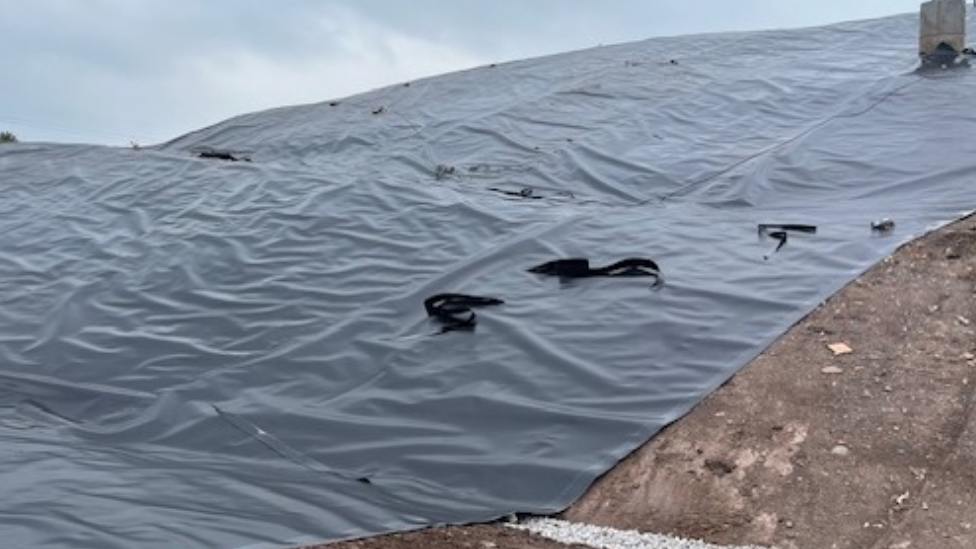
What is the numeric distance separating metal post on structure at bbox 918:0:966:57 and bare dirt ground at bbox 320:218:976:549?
444 centimetres

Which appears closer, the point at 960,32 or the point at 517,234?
the point at 517,234

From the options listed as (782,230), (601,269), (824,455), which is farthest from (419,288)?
(824,455)

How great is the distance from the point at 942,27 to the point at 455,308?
5462mm

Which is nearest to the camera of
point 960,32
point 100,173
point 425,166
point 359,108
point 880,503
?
point 880,503

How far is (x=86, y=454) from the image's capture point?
3.25 m

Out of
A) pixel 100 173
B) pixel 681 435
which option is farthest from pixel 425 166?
pixel 681 435

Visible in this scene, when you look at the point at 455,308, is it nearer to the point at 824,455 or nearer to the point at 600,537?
the point at 600,537

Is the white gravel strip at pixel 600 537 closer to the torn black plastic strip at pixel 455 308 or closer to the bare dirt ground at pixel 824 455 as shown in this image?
the bare dirt ground at pixel 824 455

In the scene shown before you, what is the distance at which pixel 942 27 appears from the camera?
743 centimetres

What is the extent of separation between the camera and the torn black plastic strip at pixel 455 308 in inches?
152

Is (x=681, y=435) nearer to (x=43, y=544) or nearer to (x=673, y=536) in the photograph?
(x=673, y=536)

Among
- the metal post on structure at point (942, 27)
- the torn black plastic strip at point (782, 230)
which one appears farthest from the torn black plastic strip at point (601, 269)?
the metal post on structure at point (942, 27)

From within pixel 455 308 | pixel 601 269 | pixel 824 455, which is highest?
pixel 601 269

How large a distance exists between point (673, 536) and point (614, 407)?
0.62 m
